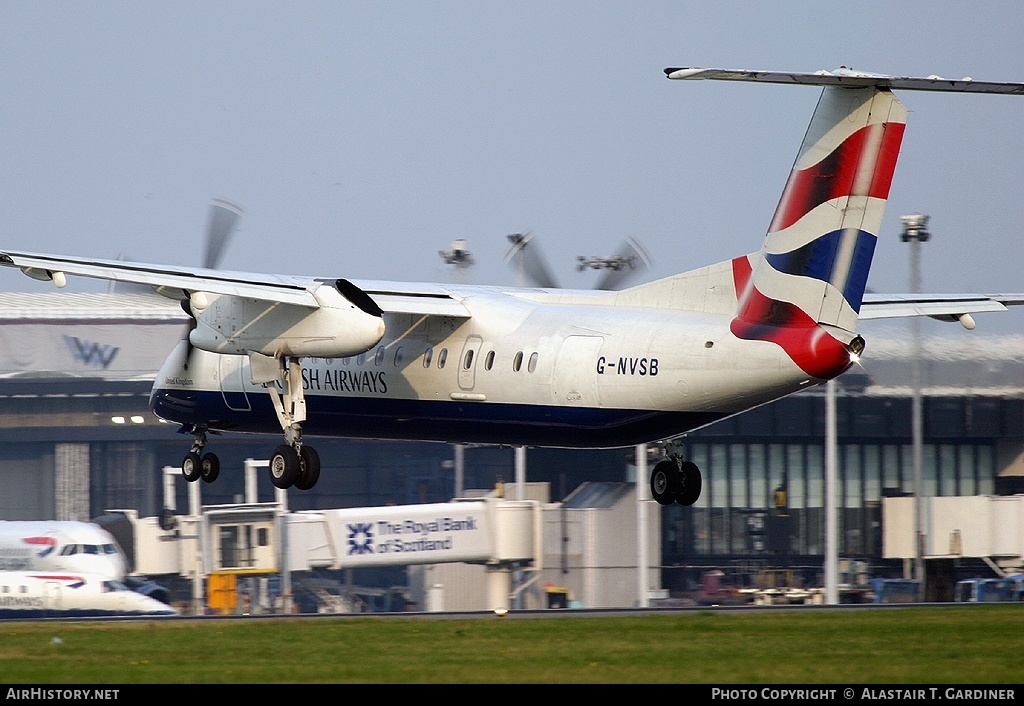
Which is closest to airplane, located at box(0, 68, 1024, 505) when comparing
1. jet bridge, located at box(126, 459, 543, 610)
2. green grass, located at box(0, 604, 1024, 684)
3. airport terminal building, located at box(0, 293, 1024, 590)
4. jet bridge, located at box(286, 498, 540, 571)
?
green grass, located at box(0, 604, 1024, 684)

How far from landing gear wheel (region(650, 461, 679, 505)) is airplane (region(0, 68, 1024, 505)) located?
35 mm

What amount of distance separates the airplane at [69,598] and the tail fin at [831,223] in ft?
87.9

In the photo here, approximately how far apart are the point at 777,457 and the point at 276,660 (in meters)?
46.1

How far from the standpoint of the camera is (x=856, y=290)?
20.6 metres

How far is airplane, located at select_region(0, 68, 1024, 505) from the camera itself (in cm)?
2053

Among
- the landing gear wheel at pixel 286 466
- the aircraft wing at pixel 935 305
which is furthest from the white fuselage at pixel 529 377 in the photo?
the aircraft wing at pixel 935 305

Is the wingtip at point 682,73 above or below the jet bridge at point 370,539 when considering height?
above

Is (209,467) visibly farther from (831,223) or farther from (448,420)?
(831,223)

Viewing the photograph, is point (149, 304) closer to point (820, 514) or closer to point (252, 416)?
point (820, 514)

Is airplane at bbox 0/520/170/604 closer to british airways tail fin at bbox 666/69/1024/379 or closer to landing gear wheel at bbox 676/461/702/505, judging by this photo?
landing gear wheel at bbox 676/461/702/505

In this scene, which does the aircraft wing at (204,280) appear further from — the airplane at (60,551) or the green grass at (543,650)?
the airplane at (60,551)

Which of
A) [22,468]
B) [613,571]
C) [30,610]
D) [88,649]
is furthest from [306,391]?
[22,468]

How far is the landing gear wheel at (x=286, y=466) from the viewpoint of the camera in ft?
92.0

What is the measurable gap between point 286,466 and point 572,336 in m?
7.00
